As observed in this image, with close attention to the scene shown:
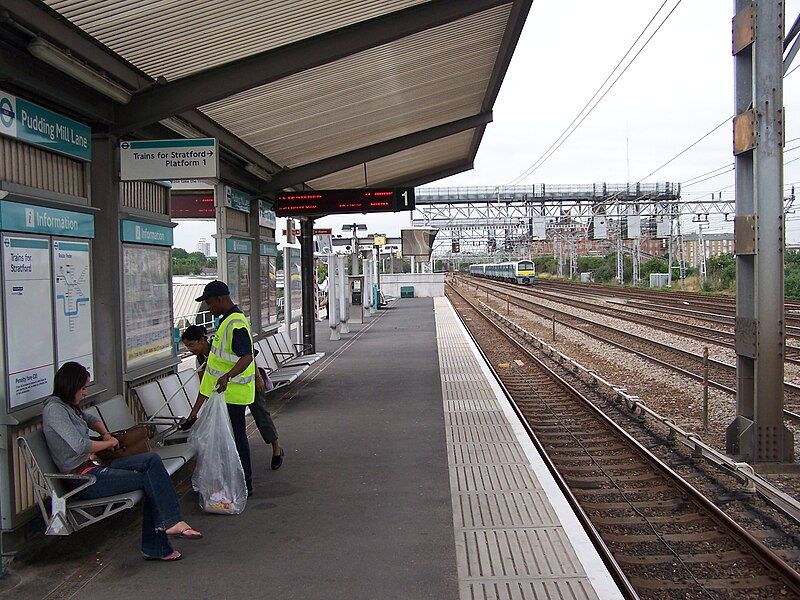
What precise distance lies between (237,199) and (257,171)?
0.47 m

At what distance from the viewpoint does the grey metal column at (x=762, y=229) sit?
7.41 meters

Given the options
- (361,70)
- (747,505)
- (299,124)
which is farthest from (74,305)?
(747,505)

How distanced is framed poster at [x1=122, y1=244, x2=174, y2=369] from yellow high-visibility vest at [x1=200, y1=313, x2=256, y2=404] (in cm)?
107

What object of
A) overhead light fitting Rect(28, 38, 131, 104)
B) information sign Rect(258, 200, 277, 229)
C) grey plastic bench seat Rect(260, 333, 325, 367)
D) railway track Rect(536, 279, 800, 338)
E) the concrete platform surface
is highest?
overhead light fitting Rect(28, 38, 131, 104)

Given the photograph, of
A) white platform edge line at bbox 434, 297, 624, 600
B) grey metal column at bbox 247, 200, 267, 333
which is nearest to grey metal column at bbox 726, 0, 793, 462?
white platform edge line at bbox 434, 297, 624, 600

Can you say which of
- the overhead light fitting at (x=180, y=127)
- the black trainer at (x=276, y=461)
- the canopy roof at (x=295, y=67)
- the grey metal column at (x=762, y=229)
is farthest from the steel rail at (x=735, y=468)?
the overhead light fitting at (x=180, y=127)

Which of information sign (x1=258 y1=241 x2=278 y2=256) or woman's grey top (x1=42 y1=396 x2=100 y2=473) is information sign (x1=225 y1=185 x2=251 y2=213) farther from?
woman's grey top (x1=42 y1=396 x2=100 y2=473)

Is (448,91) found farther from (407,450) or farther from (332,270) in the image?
(332,270)

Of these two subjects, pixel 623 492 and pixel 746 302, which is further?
pixel 746 302

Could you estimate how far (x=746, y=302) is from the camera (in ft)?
25.6

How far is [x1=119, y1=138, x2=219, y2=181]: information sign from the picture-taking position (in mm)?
6215

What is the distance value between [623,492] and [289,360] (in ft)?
20.1

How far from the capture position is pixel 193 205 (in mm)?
22734

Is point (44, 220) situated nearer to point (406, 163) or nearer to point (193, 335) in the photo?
point (193, 335)
